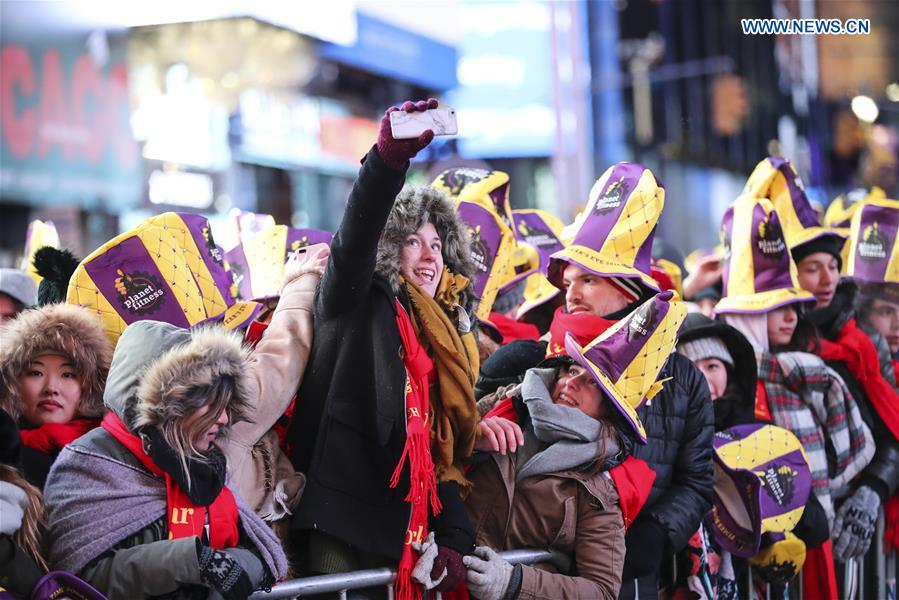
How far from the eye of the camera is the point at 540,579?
406cm

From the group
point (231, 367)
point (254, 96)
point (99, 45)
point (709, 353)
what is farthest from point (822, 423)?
point (254, 96)

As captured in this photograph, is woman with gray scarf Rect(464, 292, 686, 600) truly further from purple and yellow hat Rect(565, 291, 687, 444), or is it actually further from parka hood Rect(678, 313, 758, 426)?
parka hood Rect(678, 313, 758, 426)

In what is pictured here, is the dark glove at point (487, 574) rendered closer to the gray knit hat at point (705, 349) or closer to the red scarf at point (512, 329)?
the gray knit hat at point (705, 349)

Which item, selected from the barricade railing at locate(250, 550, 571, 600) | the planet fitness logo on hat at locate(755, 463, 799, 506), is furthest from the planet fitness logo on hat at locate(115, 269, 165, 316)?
the planet fitness logo on hat at locate(755, 463, 799, 506)

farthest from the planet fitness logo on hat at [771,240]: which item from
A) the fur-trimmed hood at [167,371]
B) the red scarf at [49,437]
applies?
the red scarf at [49,437]

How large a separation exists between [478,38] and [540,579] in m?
32.9

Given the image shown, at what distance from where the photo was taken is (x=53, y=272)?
4441 mm

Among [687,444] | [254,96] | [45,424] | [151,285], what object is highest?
[254,96]

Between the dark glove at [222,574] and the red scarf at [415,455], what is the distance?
63cm

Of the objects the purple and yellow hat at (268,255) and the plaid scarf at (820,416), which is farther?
the plaid scarf at (820,416)

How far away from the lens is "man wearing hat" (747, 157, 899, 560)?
5.91 metres

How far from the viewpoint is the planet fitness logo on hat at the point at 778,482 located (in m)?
5.09

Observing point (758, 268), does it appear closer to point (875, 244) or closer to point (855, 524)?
point (855, 524)

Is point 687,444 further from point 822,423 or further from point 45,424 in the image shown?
point 45,424
